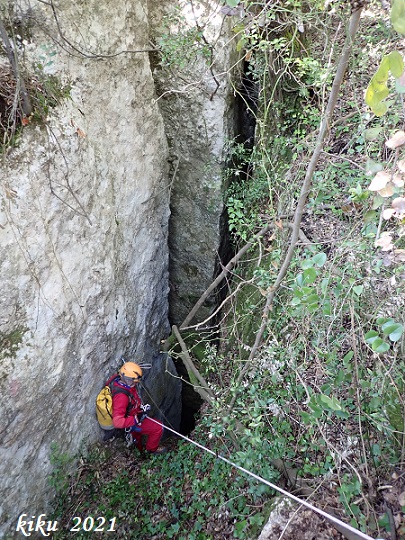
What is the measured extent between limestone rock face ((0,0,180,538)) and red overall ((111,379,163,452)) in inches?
12.7

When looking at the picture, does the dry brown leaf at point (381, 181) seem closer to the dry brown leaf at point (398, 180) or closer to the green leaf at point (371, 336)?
the dry brown leaf at point (398, 180)

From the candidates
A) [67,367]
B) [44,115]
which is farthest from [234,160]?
[67,367]

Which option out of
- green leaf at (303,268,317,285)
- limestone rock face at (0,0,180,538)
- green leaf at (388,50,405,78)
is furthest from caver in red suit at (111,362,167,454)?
green leaf at (388,50,405,78)

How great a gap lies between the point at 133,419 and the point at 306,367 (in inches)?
86.2

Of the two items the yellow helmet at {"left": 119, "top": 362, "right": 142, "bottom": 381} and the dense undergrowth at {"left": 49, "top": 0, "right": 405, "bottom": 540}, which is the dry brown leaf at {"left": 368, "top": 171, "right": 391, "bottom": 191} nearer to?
the dense undergrowth at {"left": 49, "top": 0, "right": 405, "bottom": 540}

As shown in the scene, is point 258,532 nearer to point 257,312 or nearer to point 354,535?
point 354,535

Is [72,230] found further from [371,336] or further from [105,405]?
[371,336]

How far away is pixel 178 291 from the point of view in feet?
20.8

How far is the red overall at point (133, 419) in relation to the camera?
4352 mm

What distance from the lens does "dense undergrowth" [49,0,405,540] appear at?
2.62 meters

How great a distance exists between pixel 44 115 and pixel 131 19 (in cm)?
180

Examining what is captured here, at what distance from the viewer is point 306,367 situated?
3395mm

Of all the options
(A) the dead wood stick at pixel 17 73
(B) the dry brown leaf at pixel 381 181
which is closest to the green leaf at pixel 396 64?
(B) the dry brown leaf at pixel 381 181

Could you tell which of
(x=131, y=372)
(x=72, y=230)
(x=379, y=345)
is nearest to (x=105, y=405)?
(x=131, y=372)
